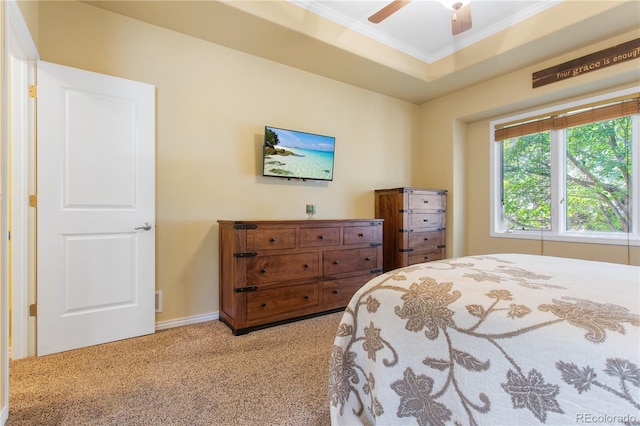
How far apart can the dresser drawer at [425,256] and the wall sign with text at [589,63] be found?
7.00ft

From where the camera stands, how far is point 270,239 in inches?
99.2

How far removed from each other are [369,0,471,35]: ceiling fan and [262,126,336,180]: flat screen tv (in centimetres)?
131

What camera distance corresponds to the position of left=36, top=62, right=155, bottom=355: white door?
2.06 meters

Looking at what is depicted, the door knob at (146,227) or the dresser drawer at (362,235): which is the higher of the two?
the door knob at (146,227)

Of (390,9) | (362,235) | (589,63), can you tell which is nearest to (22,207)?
(362,235)

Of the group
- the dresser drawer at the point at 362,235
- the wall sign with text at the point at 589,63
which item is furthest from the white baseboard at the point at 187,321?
the wall sign with text at the point at 589,63

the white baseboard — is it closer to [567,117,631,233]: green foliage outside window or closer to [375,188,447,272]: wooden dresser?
[375,188,447,272]: wooden dresser

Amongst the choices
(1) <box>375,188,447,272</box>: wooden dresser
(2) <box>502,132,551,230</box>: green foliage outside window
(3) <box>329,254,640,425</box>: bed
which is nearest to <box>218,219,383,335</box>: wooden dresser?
(1) <box>375,188,447,272</box>: wooden dresser

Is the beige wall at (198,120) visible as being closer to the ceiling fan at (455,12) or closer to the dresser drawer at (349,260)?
the dresser drawer at (349,260)

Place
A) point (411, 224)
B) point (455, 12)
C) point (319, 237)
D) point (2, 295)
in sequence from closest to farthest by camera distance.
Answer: point (2, 295)
point (455, 12)
point (319, 237)
point (411, 224)

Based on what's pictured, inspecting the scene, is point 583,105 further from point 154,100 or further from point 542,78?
point 154,100

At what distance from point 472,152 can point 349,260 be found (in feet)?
8.25

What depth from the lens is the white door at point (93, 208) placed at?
2062 mm
